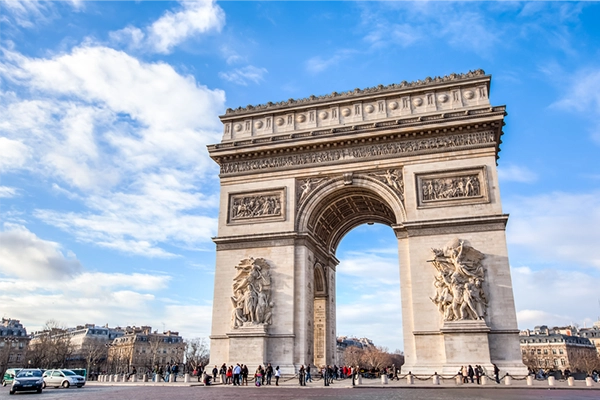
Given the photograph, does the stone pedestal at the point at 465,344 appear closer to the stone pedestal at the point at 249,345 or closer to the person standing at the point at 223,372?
the stone pedestal at the point at 249,345

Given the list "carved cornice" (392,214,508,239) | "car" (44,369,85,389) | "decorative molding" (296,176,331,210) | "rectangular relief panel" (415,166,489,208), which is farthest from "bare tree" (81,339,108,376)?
"rectangular relief panel" (415,166,489,208)

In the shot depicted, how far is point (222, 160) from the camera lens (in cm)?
2884

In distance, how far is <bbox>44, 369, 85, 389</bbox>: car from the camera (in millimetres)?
25797

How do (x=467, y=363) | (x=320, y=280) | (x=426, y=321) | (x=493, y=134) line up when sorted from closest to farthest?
(x=467, y=363) → (x=426, y=321) → (x=493, y=134) → (x=320, y=280)

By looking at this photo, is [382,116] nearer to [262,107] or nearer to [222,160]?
[262,107]

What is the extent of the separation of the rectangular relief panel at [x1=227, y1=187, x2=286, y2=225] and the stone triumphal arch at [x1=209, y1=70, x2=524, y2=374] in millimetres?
61

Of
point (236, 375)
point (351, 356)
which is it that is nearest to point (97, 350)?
point (351, 356)

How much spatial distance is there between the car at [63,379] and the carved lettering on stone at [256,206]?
1130cm

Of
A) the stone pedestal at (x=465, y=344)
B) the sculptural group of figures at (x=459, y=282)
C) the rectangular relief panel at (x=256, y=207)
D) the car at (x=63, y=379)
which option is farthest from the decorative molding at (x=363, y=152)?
the car at (x=63, y=379)

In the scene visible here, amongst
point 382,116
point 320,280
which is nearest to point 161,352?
point 320,280

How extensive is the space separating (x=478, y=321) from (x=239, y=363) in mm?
11214

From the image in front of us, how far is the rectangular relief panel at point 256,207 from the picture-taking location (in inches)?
1067

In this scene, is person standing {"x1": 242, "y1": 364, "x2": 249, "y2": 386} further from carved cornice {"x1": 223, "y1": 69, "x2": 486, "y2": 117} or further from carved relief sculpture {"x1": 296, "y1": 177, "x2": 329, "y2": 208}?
carved cornice {"x1": 223, "y1": 69, "x2": 486, "y2": 117}

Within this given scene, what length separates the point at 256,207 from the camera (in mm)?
27531
